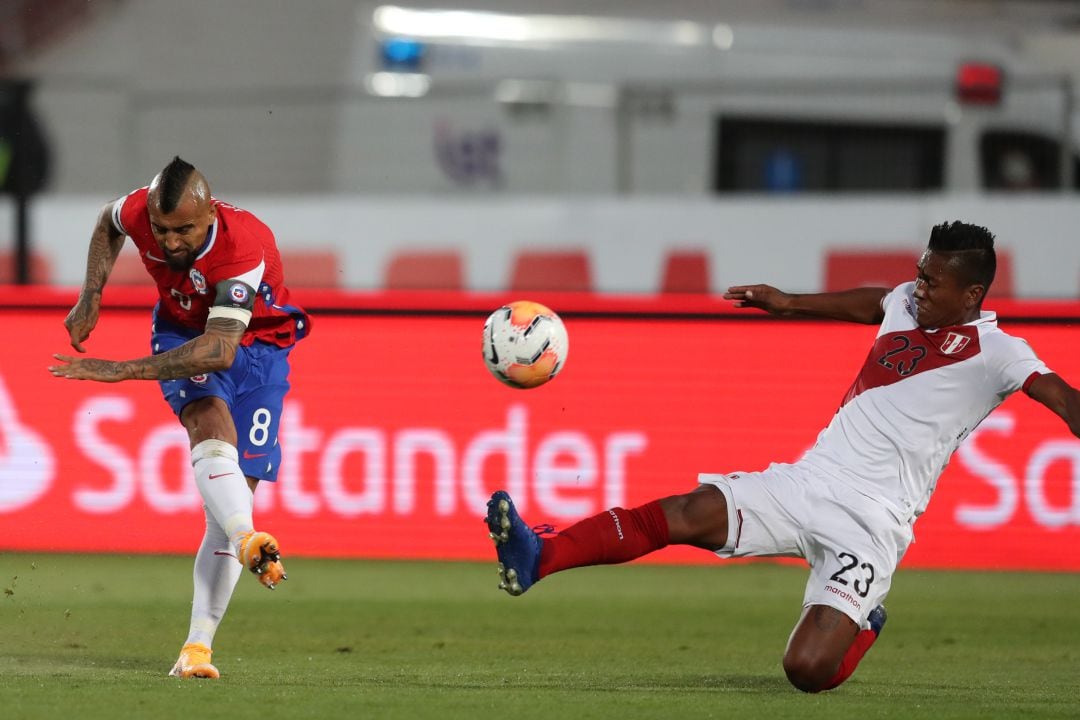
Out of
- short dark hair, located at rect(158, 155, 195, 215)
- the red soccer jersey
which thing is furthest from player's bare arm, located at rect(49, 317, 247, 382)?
short dark hair, located at rect(158, 155, 195, 215)

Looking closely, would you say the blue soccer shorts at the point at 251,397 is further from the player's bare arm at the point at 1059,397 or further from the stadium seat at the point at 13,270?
the stadium seat at the point at 13,270

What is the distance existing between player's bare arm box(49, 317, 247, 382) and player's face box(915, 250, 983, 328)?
2631 mm

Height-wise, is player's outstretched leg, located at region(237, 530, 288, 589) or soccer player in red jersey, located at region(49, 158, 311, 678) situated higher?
soccer player in red jersey, located at region(49, 158, 311, 678)

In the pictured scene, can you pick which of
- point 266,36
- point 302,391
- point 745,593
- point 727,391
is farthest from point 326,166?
point 745,593

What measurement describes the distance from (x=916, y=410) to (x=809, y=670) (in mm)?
1097

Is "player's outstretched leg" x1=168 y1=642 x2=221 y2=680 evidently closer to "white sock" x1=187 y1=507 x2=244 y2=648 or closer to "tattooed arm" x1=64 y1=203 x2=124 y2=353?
"white sock" x1=187 y1=507 x2=244 y2=648

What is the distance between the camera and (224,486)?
648cm

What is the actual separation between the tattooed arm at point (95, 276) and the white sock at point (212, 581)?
919 mm

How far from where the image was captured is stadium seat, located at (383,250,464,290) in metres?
13.5

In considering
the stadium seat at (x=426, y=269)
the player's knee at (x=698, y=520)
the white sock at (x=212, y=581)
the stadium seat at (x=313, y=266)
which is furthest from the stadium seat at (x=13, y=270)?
the player's knee at (x=698, y=520)

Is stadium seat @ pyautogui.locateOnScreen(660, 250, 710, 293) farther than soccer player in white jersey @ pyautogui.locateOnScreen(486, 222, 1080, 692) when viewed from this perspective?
Yes

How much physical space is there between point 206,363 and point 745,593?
4152 mm

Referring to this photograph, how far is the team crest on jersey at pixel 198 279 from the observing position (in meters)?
6.61

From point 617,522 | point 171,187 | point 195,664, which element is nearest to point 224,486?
point 195,664
